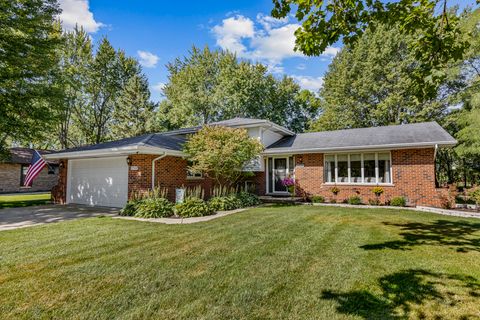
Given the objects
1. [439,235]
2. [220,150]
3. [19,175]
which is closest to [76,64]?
[19,175]

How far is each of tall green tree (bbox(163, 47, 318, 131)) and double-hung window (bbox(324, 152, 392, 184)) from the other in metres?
16.7

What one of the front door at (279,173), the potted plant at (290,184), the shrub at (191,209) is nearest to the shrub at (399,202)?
the potted plant at (290,184)

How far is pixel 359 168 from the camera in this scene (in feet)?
40.9

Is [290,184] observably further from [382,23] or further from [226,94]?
[226,94]

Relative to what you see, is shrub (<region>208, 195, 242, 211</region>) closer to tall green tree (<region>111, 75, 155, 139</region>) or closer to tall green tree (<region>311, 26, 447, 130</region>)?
tall green tree (<region>311, 26, 447, 130</region>)

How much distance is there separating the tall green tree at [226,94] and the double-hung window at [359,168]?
54.9 feet

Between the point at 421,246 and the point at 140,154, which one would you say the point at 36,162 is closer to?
the point at 140,154

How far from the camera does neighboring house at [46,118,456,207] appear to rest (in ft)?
35.4

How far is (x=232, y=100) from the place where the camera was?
2791 cm

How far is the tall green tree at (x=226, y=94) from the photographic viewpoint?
92.4 feet

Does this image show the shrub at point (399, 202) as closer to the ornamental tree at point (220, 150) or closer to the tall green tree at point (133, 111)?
the ornamental tree at point (220, 150)

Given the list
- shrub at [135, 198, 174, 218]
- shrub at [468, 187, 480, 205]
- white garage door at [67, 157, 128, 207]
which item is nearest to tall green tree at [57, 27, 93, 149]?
white garage door at [67, 157, 128, 207]

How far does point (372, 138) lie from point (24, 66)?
58.3 feet

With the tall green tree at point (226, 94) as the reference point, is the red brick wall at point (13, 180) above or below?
below
